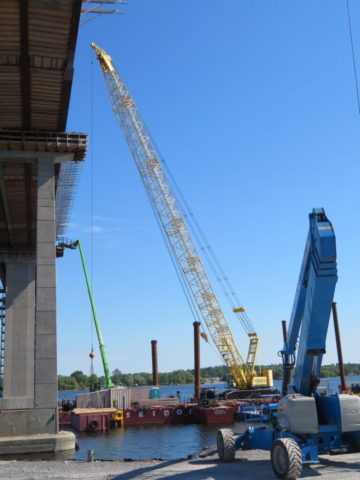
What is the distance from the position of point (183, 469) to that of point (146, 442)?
24998 millimetres

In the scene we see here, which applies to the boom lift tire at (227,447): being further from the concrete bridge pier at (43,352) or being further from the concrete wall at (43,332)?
the concrete wall at (43,332)

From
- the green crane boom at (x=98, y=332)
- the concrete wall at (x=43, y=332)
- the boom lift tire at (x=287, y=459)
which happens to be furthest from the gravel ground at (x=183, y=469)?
the green crane boom at (x=98, y=332)

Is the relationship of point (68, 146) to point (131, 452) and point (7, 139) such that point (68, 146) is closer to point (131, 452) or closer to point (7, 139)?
point (7, 139)

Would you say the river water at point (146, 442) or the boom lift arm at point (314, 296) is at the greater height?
the boom lift arm at point (314, 296)

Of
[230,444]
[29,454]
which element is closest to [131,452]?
[29,454]

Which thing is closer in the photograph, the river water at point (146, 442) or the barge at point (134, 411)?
the river water at point (146, 442)

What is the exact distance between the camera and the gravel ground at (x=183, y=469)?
53.6ft

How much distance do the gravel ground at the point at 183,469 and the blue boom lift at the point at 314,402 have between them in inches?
34.6

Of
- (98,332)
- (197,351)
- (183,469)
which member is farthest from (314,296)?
(98,332)

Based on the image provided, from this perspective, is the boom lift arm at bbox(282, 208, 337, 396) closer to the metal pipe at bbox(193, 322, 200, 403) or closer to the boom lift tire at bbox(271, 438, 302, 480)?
the boom lift tire at bbox(271, 438, 302, 480)

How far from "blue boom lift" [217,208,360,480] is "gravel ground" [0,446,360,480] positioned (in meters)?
0.88

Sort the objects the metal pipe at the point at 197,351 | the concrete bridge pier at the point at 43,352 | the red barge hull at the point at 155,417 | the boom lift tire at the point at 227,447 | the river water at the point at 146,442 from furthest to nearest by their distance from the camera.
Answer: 1. the metal pipe at the point at 197,351
2. the red barge hull at the point at 155,417
3. the river water at the point at 146,442
4. the concrete bridge pier at the point at 43,352
5. the boom lift tire at the point at 227,447

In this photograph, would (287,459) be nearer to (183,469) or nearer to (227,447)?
(183,469)

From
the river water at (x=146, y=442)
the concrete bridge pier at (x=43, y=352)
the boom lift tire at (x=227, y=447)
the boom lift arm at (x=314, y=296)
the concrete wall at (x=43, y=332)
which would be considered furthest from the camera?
the river water at (x=146, y=442)
